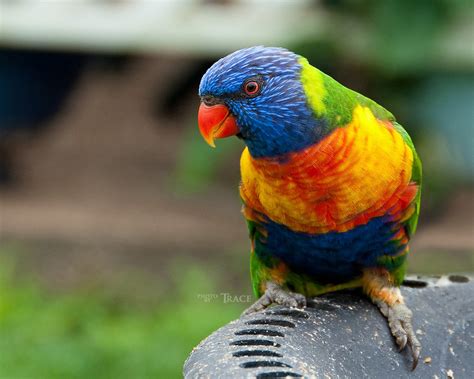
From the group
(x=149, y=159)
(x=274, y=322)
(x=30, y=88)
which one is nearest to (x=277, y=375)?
(x=274, y=322)

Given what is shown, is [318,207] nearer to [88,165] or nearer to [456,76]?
[456,76]

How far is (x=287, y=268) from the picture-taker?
8.39ft

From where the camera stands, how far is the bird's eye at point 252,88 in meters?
2.14

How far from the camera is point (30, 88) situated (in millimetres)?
5895

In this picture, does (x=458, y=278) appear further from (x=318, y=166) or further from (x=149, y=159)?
(x=149, y=159)

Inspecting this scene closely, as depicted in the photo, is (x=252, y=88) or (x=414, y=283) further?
(x=414, y=283)

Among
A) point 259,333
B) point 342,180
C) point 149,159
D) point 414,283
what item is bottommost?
point 149,159

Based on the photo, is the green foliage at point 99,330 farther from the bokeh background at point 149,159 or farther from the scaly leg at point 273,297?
the scaly leg at point 273,297

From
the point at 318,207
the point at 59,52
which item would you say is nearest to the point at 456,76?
the point at 59,52

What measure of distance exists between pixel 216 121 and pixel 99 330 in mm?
1951

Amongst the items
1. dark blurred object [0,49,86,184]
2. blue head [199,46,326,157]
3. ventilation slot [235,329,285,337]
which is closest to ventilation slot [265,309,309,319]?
ventilation slot [235,329,285,337]

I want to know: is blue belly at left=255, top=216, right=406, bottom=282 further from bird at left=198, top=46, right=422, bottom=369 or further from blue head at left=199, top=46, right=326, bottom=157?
blue head at left=199, top=46, right=326, bottom=157

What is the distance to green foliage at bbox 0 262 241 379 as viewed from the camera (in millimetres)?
3521

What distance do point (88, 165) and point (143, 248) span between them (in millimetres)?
1285
